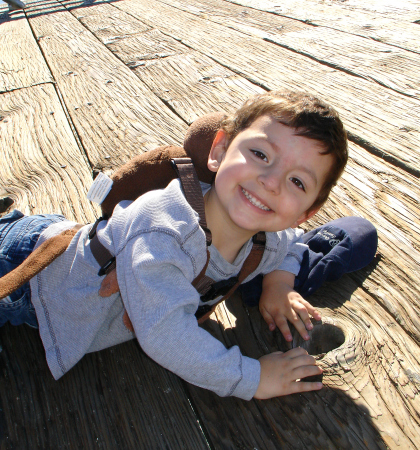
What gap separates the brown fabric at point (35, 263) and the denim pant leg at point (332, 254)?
0.66 meters

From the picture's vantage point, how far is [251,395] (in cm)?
118

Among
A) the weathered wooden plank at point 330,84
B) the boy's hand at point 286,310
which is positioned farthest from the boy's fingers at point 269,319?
the weathered wooden plank at point 330,84

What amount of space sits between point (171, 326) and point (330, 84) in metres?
1.97

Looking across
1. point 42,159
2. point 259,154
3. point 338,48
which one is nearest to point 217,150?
point 259,154

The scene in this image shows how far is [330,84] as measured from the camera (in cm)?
259

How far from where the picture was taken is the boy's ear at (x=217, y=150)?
60.9 inches

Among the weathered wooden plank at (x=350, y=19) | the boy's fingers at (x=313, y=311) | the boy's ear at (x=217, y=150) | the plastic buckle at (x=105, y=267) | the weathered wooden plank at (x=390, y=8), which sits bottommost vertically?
the boy's fingers at (x=313, y=311)

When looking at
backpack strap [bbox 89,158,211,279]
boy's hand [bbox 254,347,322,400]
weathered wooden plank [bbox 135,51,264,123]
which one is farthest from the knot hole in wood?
weathered wooden plank [bbox 135,51,264,123]

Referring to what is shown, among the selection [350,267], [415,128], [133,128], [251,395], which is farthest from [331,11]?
[251,395]

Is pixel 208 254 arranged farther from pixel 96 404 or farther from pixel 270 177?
pixel 96 404

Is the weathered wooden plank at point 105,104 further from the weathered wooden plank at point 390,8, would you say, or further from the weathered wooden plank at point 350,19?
the weathered wooden plank at point 390,8

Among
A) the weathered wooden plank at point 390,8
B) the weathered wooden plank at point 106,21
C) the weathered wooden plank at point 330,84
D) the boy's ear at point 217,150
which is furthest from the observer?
the weathered wooden plank at point 106,21

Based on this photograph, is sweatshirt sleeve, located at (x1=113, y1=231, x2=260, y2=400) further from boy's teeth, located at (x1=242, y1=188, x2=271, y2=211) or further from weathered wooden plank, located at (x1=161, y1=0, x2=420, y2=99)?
weathered wooden plank, located at (x1=161, y1=0, x2=420, y2=99)

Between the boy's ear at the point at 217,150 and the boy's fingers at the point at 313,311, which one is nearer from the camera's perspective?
the boy's fingers at the point at 313,311
